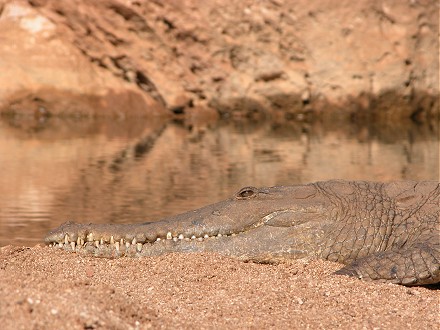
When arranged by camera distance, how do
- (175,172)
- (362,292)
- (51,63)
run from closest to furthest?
1. (362,292)
2. (175,172)
3. (51,63)

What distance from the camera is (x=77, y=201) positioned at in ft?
30.5

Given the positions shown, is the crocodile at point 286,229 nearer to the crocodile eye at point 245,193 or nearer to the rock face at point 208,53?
the crocodile eye at point 245,193

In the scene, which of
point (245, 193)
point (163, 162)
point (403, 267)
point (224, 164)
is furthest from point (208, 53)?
point (403, 267)

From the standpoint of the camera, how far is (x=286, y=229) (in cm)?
607

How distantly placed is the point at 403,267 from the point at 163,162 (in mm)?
7491

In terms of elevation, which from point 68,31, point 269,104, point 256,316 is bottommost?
point 256,316

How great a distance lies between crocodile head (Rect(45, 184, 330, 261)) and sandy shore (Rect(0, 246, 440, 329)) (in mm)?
109

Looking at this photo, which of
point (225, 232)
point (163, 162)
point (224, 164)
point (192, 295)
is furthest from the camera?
point (163, 162)

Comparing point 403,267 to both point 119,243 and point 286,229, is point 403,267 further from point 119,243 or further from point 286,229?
point 119,243

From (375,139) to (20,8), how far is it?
8.30 metres

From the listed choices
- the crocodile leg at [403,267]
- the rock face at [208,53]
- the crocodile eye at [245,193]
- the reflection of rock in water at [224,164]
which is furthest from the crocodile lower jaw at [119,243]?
the rock face at [208,53]

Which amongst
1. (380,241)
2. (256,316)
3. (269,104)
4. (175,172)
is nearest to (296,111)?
(269,104)

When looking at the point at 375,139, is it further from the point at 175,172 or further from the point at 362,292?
the point at 362,292

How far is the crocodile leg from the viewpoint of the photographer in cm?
543
